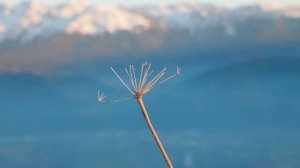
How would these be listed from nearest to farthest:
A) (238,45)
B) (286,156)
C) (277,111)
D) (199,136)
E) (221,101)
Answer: (286,156), (199,136), (277,111), (221,101), (238,45)

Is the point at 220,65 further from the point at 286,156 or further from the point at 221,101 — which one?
the point at 286,156

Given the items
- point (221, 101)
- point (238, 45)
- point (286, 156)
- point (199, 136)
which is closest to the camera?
point (286, 156)

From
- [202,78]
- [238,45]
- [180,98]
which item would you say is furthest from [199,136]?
[238,45]

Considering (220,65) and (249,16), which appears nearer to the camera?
(220,65)

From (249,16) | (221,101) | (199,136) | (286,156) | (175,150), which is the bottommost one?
(286,156)

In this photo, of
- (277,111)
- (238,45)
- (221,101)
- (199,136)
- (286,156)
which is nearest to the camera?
(286,156)

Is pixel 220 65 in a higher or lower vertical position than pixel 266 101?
higher

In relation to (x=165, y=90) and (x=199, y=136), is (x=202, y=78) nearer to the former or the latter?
(x=165, y=90)

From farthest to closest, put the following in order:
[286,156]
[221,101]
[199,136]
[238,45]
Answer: [238,45]
[221,101]
[199,136]
[286,156]

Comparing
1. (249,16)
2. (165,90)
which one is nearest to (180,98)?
(165,90)
